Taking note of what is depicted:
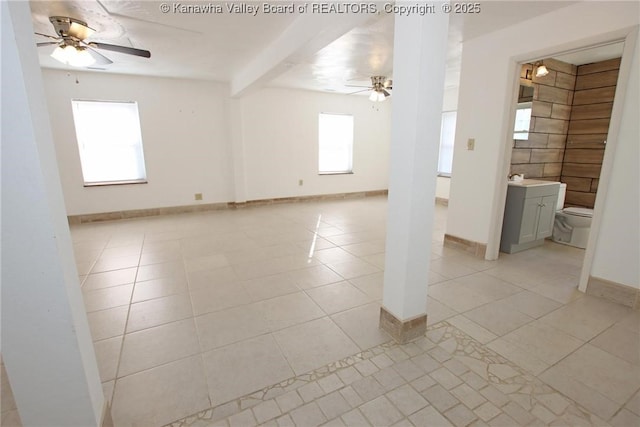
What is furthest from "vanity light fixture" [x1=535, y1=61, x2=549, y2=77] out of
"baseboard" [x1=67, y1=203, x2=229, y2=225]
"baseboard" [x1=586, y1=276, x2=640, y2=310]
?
"baseboard" [x1=67, y1=203, x2=229, y2=225]

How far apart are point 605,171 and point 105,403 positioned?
3.57 metres

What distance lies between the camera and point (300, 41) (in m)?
2.66

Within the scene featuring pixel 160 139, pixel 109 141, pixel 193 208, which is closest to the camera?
pixel 109 141

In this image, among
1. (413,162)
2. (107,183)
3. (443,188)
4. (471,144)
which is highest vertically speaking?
(471,144)

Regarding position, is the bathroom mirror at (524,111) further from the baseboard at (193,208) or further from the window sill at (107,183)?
the window sill at (107,183)

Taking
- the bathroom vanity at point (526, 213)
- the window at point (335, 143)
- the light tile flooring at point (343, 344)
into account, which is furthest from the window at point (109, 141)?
the bathroom vanity at point (526, 213)

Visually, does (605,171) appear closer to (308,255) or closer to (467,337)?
(467,337)

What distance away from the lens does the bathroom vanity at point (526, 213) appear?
3.38 metres

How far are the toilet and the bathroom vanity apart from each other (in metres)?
0.29

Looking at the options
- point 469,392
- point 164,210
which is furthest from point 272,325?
point 164,210

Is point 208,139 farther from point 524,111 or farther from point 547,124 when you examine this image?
point 547,124

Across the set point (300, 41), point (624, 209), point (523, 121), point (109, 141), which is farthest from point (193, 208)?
point (624, 209)

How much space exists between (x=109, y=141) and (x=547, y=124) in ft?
21.7

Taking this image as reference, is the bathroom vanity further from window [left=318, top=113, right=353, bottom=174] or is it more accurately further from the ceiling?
window [left=318, top=113, right=353, bottom=174]
